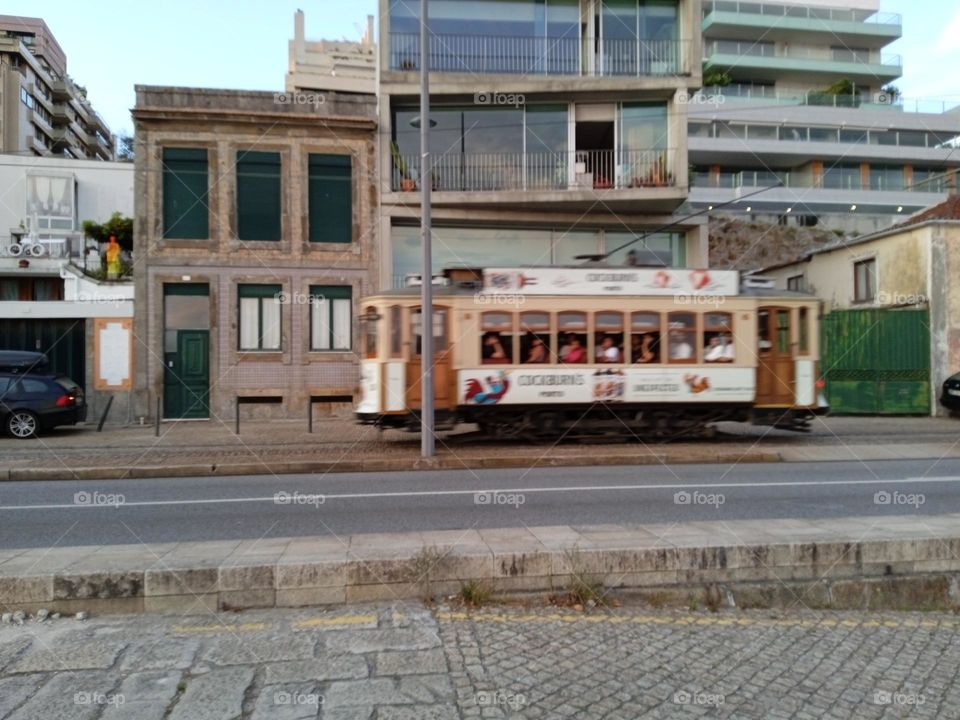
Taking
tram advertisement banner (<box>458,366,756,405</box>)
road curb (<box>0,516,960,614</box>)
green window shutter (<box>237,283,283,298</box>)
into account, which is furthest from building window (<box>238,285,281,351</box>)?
road curb (<box>0,516,960,614</box>)

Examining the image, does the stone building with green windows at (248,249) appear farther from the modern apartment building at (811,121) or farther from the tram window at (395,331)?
the modern apartment building at (811,121)

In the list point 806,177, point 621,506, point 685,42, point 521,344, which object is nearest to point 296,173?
point 521,344

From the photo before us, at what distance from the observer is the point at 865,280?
2392 cm

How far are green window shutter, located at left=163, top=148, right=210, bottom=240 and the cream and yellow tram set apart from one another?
8.92 metres

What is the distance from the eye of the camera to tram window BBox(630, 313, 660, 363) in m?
14.7

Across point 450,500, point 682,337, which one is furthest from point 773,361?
point 450,500

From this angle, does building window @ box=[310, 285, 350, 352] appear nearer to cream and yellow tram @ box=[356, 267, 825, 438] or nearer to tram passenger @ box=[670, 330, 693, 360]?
cream and yellow tram @ box=[356, 267, 825, 438]

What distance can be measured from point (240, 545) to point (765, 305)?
12.3 metres

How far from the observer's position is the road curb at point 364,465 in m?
11.8

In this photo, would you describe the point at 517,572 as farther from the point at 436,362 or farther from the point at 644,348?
the point at 644,348

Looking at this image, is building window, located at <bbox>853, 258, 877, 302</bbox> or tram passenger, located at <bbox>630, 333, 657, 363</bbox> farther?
building window, located at <bbox>853, 258, 877, 302</bbox>

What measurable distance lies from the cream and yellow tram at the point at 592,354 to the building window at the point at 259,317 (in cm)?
730

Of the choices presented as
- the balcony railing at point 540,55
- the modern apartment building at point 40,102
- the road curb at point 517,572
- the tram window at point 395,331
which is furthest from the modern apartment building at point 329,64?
the road curb at point 517,572

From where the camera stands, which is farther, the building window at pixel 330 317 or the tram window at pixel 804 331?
the building window at pixel 330 317
